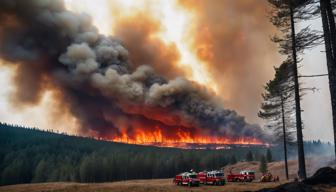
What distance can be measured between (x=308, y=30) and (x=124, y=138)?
137764mm

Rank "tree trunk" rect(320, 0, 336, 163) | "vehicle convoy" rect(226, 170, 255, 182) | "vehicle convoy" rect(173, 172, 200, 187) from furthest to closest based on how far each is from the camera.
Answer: "vehicle convoy" rect(226, 170, 255, 182) → "vehicle convoy" rect(173, 172, 200, 187) → "tree trunk" rect(320, 0, 336, 163)

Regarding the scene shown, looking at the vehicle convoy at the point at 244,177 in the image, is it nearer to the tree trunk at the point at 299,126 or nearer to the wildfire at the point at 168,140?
the tree trunk at the point at 299,126

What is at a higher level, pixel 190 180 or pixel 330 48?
pixel 330 48

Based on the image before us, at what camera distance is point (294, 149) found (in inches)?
4222

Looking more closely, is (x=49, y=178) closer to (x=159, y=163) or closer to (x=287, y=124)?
(x=159, y=163)

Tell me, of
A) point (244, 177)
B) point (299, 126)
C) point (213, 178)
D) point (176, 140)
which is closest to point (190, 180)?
point (213, 178)

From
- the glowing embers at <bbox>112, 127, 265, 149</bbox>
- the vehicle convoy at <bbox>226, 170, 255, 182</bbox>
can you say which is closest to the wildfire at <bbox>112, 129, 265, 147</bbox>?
the glowing embers at <bbox>112, 127, 265, 149</bbox>

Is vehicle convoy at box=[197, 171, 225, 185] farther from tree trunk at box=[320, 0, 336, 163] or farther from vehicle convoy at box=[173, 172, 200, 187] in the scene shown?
tree trunk at box=[320, 0, 336, 163]

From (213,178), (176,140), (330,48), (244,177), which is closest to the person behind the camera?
(330,48)

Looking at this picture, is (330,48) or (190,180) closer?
(330,48)

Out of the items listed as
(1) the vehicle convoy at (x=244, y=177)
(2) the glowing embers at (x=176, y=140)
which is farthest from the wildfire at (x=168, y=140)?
(1) the vehicle convoy at (x=244, y=177)

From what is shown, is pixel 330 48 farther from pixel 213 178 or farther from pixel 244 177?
pixel 244 177

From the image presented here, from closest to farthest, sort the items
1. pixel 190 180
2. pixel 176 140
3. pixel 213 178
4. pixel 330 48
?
pixel 330 48 < pixel 190 180 < pixel 213 178 < pixel 176 140

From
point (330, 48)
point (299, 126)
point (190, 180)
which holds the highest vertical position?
point (330, 48)
